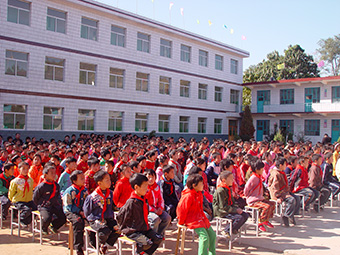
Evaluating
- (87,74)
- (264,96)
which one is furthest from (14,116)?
(264,96)

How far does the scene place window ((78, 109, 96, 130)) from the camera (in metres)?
19.5

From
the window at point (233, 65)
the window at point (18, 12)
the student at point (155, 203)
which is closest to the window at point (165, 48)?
→ the window at point (233, 65)

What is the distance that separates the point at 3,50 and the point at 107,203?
14428mm

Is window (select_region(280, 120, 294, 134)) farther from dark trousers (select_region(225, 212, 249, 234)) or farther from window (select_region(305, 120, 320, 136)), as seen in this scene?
dark trousers (select_region(225, 212, 249, 234))

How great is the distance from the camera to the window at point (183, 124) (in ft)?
85.7

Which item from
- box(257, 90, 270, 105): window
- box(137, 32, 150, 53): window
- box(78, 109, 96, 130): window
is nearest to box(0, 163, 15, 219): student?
box(78, 109, 96, 130): window

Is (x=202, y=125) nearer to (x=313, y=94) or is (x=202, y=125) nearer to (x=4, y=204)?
(x=313, y=94)

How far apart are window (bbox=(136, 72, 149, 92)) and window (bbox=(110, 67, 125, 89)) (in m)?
1.31

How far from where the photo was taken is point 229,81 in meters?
30.7

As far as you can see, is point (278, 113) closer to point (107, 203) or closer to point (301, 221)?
point (301, 221)

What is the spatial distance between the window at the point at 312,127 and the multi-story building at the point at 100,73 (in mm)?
7656

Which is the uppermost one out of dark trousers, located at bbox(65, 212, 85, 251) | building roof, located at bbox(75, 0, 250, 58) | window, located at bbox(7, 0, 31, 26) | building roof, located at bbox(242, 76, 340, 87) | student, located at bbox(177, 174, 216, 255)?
building roof, located at bbox(75, 0, 250, 58)

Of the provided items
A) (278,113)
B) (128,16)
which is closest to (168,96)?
(128,16)

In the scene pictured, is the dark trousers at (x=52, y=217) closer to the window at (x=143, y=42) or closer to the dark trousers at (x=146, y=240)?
the dark trousers at (x=146, y=240)
